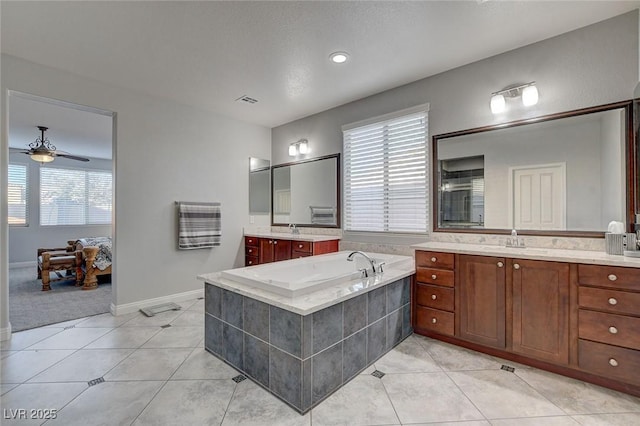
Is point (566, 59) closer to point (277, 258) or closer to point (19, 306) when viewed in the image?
point (277, 258)

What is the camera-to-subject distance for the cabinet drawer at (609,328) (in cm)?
179

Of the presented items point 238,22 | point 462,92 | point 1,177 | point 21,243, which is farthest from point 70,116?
point 462,92

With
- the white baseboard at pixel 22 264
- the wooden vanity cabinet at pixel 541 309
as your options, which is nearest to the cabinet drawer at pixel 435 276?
the wooden vanity cabinet at pixel 541 309

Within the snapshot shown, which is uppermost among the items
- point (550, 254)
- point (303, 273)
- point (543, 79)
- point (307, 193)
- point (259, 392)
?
point (543, 79)

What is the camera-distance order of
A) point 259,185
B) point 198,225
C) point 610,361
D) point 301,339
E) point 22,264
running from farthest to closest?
point 22,264
point 259,185
point 198,225
point 610,361
point 301,339

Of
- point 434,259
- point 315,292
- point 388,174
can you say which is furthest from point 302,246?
point 315,292

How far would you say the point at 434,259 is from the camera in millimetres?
2627

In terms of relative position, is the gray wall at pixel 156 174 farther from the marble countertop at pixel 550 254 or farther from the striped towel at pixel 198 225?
the marble countertop at pixel 550 254

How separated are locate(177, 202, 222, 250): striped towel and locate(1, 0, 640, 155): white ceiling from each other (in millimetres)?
1514

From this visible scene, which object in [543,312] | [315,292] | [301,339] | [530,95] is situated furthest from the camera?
[530,95]

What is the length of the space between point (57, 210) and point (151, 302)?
527 cm

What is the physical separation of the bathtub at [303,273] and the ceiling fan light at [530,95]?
1.74 m

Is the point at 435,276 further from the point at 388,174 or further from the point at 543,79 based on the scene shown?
the point at 543,79

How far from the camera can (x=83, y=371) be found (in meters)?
2.15
